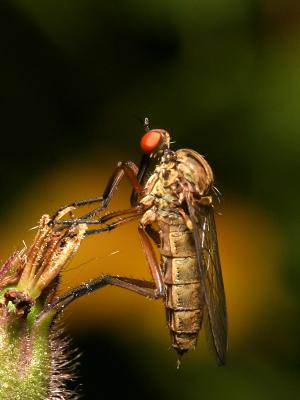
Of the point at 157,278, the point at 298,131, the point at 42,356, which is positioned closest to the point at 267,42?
the point at 298,131

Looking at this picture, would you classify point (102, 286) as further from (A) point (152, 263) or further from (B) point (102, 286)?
(A) point (152, 263)

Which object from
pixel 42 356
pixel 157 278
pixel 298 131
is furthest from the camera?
pixel 298 131

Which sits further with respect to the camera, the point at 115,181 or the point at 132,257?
the point at 132,257

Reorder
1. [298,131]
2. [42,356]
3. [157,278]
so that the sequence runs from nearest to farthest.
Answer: [42,356] → [157,278] → [298,131]

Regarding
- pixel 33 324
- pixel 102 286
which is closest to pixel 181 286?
pixel 102 286

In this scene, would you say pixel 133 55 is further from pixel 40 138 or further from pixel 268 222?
pixel 268 222

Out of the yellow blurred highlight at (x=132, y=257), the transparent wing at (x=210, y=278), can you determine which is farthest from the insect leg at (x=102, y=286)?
the yellow blurred highlight at (x=132, y=257)
